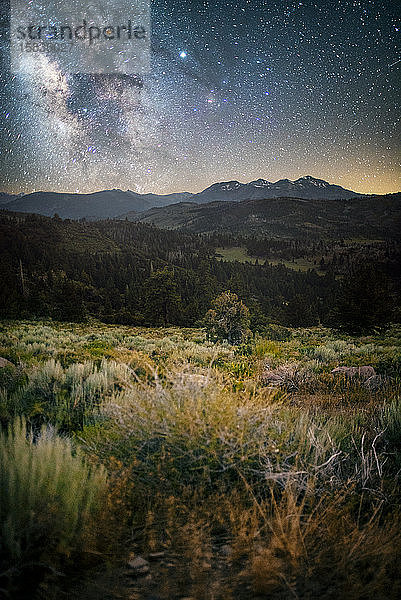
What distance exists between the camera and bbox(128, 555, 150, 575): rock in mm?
1975

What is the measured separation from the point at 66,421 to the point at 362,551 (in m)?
3.65

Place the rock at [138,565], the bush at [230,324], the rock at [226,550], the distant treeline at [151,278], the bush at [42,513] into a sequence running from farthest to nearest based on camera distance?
the distant treeline at [151,278], the bush at [230,324], the rock at [226,550], the rock at [138,565], the bush at [42,513]

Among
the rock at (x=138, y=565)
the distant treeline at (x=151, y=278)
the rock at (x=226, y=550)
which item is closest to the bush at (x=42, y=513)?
the rock at (x=138, y=565)

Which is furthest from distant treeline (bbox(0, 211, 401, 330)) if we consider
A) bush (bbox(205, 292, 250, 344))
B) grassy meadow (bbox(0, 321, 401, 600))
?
grassy meadow (bbox(0, 321, 401, 600))

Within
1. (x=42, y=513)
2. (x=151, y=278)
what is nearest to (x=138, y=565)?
(x=42, y=513)

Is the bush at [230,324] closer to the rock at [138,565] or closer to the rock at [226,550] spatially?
the rock at [226,550]

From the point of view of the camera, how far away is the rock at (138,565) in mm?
1975

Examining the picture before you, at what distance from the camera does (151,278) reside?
53.8m

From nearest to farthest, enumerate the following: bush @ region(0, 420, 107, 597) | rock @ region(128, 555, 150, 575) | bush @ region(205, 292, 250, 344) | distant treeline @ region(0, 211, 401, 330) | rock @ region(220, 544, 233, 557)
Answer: bush @ region(0, 420, 107, 597), rock @ region(128, 555, 150, 575), rock @ region(220, 544, 233, 557), bush @ region(205, 292, 250, 344), distant treeline @ region(0, 211, 401, 330)

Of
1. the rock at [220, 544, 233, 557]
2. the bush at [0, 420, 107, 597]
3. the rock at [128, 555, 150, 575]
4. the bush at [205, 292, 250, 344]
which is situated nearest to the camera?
the bush at [0, 420, 107, 597]

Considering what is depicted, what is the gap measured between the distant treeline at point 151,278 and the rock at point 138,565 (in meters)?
24.8

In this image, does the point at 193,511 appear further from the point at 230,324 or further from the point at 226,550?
the point at 230,324

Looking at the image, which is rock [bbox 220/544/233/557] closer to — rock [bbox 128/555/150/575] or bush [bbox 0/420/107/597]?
rock [bbox 128/555/150/575]

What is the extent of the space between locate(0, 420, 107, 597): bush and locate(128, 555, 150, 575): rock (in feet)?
0.93
